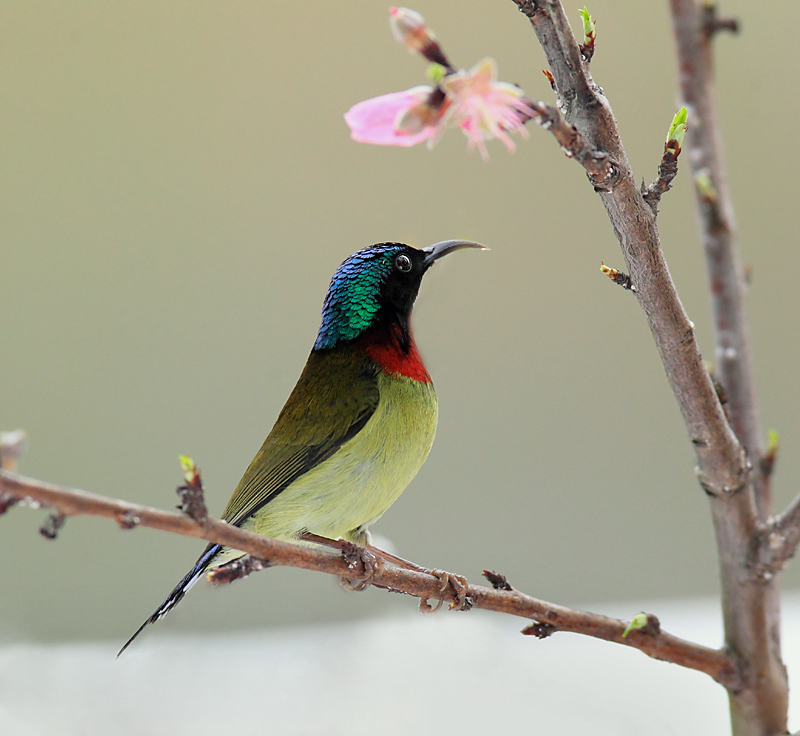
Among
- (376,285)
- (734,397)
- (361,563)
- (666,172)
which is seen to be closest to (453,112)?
(666,172)

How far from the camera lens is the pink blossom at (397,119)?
0.51 metres

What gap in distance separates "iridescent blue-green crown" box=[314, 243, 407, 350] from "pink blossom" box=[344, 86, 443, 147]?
1.70 ft

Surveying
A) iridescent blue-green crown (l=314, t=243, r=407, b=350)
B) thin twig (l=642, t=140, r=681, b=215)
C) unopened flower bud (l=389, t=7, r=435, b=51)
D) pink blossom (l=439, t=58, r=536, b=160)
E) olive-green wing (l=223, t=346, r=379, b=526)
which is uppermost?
thin twig (l=642, t=140, r=681, b=215)

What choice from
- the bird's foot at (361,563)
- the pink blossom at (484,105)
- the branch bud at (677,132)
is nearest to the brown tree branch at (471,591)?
the bird's foot at (361,563)

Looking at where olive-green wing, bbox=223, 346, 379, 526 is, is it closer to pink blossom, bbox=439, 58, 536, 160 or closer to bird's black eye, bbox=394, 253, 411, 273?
bird's black eye, bbox=394, 253, 411, 273

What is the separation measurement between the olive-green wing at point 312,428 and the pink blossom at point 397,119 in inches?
20.2

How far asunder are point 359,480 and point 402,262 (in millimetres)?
293

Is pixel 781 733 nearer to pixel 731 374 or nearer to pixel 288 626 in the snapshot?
pixel 731 374

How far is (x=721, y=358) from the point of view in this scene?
3.40ft

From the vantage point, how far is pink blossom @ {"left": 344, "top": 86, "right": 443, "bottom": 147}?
0.51 metres

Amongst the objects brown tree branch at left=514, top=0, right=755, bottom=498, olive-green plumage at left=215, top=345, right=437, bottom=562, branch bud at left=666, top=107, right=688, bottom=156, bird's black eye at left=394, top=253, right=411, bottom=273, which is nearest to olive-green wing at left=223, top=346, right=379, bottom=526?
olive-green plumage at left=215, top=345, right=437, bottom=562

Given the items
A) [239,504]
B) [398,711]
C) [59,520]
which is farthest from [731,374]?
[398,711]

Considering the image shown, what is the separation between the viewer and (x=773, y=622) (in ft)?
3.01

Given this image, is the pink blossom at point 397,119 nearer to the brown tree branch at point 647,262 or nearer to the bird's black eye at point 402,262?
the brown tree branch at point 647,262
